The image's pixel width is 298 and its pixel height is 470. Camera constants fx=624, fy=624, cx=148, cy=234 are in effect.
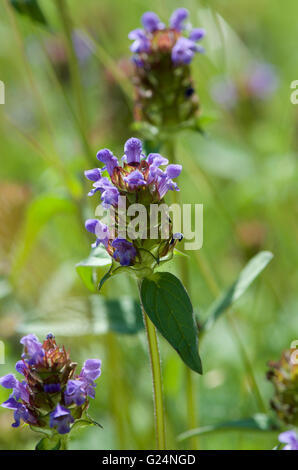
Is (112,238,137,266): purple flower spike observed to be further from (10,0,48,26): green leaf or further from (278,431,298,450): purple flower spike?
(10,0,48,26): green leaf

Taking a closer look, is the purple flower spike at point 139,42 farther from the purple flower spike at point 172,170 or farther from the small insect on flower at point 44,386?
the small insect on flower at point 44,386

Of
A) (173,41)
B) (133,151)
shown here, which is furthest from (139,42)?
(133,151)

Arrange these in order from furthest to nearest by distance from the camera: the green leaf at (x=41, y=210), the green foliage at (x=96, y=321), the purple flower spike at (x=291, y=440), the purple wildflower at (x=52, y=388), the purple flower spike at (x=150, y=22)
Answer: the green leaf at (x=41, y=210)
the purple flower spike at (x=150, y=22)
the green foliage at (x=96, y=321)
the purple wildflower at (x=52, y=388)
the purple flower spike at (x=291, y=440)

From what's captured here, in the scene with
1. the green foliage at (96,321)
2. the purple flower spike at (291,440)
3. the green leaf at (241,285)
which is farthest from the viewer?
the green foliage at (96,321)

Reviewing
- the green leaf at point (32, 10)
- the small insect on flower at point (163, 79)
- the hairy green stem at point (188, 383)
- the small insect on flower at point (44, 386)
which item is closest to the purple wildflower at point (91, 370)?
the small insect on flower at point (44, 386)

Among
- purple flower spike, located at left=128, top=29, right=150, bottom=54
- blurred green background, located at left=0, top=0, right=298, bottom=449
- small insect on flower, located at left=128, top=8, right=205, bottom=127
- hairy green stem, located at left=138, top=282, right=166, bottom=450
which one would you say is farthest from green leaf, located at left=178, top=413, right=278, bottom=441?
purple flower spike, located at left=128, top=29, right=150, bottom=54

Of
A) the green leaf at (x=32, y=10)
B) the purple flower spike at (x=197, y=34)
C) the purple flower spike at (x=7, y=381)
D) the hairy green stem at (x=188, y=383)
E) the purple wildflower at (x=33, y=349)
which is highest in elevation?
the purple flower spike at (x=197, y=34)
